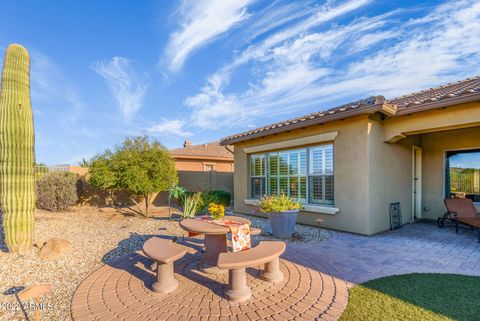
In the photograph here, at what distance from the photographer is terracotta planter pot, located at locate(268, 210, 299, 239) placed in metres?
6.15

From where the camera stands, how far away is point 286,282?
3.61 m

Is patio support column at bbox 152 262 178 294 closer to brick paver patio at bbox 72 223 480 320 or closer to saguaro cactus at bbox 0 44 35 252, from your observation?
brick paver patio at bbox 72 223 480 320

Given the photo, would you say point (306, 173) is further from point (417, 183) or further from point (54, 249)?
point (54, 249)

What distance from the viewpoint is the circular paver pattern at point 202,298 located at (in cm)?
281

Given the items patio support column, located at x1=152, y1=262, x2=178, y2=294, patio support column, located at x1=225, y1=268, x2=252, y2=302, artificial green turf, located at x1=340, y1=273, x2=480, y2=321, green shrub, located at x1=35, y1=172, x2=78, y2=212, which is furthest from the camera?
green shrub, located at x1=35, y1=172, x2=78, y2=212

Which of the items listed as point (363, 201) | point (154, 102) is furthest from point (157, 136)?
point (363, 201)

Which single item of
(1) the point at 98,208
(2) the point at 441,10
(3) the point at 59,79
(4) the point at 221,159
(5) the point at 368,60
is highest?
(2) the point at 441,10

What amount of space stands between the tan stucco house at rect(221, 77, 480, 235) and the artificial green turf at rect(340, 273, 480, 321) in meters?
2.77

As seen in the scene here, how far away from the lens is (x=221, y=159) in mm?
18906

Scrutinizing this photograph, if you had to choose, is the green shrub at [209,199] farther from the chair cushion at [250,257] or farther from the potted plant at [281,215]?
the chair cushion at [250,257]

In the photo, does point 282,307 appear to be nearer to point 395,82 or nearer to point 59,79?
point 395,82

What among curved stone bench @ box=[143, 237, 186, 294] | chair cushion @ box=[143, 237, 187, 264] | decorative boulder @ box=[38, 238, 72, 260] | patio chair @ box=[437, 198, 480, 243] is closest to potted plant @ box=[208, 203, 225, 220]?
chair cushion @ box=[143, 237, 187, 264]

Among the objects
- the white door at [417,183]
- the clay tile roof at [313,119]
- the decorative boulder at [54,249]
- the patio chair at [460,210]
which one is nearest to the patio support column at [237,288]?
the decorative boulder at [54,249]

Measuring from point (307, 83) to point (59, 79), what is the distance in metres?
9.65
